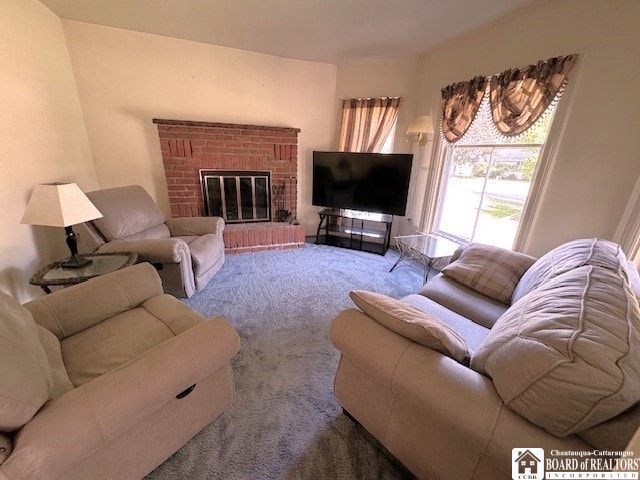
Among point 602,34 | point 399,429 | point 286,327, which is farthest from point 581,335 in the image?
point 602,34

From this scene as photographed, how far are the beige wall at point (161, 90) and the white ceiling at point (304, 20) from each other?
17cm

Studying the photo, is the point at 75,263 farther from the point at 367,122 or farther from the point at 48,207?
the point at 367,122

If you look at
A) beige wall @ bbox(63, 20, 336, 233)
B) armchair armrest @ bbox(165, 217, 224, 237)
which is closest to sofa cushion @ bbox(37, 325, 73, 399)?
armchair armrest @ bbox(165, 217, 224, 237)

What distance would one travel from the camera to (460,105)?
266 centimetres

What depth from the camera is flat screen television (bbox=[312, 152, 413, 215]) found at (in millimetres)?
3256

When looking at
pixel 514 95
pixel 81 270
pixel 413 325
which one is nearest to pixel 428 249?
pixel 514 95

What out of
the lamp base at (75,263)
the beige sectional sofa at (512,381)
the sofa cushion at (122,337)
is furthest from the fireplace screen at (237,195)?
the beige sectional sofa at (512,381)

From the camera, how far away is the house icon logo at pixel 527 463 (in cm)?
67

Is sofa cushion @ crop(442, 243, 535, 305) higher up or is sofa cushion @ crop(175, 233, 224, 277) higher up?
sofa cushion @ crop(442, 243, 535, 305)

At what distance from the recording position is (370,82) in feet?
11.3

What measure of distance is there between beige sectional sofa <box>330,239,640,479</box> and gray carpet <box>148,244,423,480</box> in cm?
19

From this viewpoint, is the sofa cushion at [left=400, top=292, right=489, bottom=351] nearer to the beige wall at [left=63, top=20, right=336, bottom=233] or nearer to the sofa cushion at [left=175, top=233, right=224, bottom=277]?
the sofa cushion at [left=175, top=233, right=224, bottom=277]

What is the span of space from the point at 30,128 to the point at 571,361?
3525 mm

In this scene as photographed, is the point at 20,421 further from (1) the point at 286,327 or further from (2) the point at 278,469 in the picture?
(1) the point at 286,327
